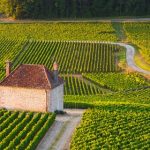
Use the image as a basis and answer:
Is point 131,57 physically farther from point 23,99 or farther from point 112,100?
point 23,99

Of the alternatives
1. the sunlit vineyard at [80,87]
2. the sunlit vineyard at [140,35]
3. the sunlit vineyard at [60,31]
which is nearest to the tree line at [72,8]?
the sunlit vineyard at [60,31]

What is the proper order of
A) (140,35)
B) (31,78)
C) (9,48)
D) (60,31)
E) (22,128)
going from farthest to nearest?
1. (60,31)
2. (140,35)
3. (9,48)
4. (31,78)
5. (22,128)

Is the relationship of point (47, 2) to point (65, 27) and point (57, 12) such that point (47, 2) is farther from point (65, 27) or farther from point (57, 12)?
point (65, 27)

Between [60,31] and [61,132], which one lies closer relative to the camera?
[61,132]

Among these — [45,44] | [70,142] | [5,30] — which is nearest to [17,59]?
[45,44]

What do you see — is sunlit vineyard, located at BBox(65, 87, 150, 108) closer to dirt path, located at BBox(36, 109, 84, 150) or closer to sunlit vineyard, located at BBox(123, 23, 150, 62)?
dirt path, located at BBox(36, 109, 84, 150)

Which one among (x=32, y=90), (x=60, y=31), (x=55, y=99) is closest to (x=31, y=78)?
(x=32, y=90)

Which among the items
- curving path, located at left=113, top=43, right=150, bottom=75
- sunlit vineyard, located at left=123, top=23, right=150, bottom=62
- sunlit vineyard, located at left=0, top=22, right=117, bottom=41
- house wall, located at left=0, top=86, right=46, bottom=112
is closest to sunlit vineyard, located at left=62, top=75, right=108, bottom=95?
curving path, located at left=113, top=43, right=150, bottom=75
